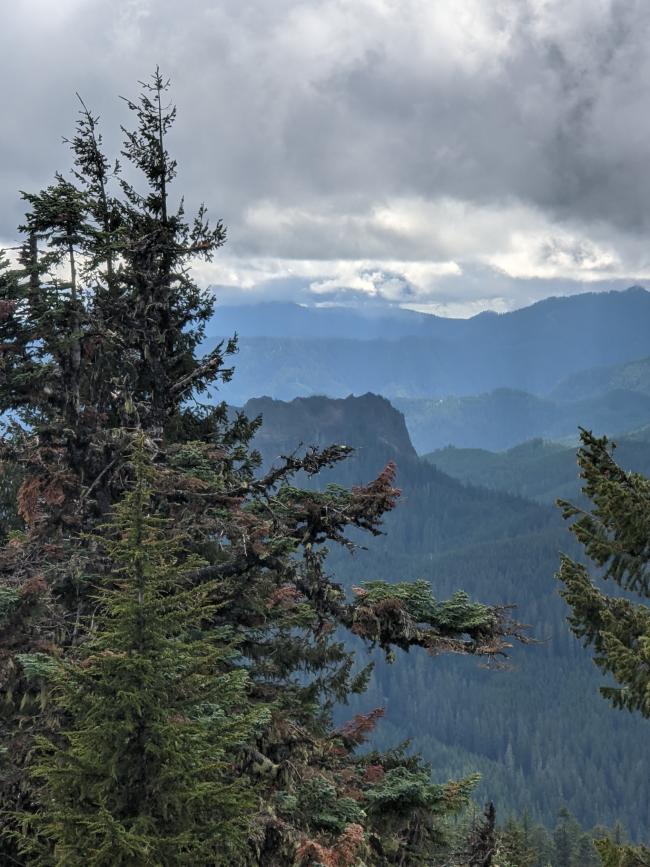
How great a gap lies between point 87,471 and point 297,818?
9165mm

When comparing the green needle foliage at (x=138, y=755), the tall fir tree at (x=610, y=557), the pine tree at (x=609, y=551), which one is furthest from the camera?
the pine tree at (x=609, y=551)

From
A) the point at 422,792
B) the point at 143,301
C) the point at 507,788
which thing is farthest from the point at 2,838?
the point at 507,788

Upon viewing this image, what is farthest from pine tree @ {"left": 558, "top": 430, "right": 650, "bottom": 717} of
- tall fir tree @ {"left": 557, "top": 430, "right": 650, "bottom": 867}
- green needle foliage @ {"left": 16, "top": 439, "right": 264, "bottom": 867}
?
green needle foliage @ {"left": 16, "top": 439, "right": 264, "bottom": 867}

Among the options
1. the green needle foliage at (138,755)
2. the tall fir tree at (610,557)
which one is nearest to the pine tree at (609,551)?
the tall fir tree at (610,557)

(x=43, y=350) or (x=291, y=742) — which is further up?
(x=43, y=350)

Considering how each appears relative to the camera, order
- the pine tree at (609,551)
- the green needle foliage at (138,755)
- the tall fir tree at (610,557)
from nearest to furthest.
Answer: the green needle foliage at (138,755) → the tall fir tree at (610,557) → the pine tree at (609,551)

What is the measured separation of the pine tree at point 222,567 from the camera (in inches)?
420

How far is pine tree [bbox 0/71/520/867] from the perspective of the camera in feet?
35.0

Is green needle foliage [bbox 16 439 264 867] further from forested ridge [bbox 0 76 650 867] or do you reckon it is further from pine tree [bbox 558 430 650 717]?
pine tree [bbox 558 430 650 717]

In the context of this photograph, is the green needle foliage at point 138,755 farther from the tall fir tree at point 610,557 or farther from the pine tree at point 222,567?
the tall fir tree at point 610,557

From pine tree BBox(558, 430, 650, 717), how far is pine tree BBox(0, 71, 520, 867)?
1.43 metres

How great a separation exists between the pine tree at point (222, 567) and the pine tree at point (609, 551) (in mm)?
1429

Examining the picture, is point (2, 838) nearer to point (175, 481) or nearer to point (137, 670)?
point (137, 670)

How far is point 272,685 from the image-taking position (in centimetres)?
1343
